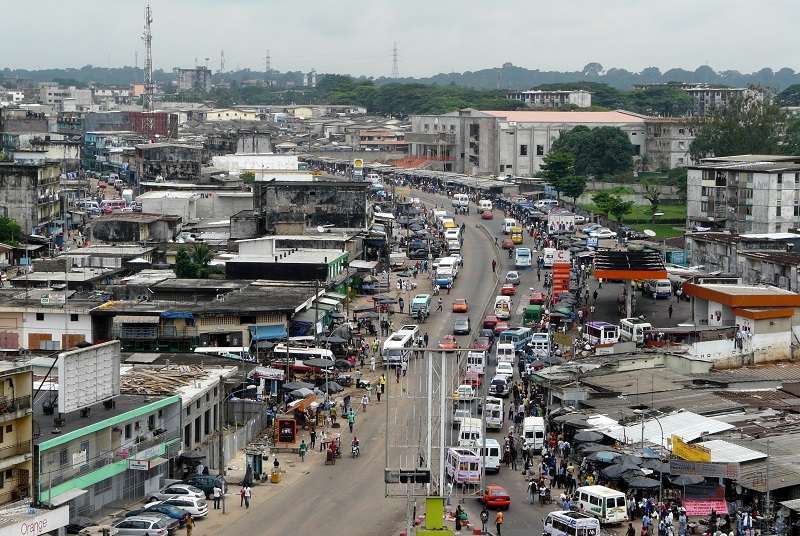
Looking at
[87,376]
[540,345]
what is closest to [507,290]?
[540,345]

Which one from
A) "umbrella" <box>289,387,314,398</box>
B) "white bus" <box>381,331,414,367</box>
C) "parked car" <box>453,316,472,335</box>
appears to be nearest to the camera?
"umbrella" <box>289,387,314,398</box>

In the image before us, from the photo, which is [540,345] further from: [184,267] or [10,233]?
[10,233]

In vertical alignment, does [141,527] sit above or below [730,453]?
below

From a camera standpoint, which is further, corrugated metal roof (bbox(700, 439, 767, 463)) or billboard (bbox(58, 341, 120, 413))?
corrugated metal roof (bbox(700, 439, 767, 463))

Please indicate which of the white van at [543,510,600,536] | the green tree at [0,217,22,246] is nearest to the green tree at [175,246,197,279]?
the green tree at [0,217,22,246]

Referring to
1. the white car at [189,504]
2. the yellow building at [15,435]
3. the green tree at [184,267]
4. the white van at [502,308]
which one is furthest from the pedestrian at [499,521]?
the green tree at [184,267]

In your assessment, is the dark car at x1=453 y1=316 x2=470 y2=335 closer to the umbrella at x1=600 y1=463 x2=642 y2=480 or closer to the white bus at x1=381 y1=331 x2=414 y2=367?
the white bus at x1=381 y1=331 x2=414 y2=367

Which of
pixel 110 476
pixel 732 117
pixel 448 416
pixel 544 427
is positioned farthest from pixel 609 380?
pixel 732 117
